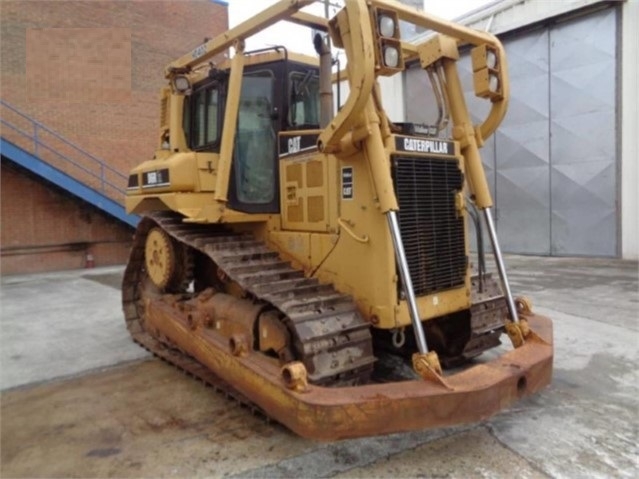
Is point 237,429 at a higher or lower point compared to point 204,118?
lower

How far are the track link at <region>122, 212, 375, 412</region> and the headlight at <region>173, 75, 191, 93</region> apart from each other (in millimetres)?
1282

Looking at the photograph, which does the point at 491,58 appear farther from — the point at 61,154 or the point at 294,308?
the point at 61,154

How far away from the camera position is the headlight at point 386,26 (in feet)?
10.0

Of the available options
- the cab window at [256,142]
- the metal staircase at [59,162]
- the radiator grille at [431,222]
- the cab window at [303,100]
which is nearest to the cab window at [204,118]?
the cab window at [256,142]

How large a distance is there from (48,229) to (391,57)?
12.1 m

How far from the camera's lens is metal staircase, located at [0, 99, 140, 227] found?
38.4ft

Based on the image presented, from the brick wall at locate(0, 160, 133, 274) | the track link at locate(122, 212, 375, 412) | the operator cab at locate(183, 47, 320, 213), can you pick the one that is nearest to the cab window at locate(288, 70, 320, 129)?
the operator cab at locate(183, 47, 320, 213)

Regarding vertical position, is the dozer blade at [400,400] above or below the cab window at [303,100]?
below

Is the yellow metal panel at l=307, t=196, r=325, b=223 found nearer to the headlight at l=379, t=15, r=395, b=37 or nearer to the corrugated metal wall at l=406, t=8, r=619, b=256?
the headlight at l=379, t=15, r=395, b=37

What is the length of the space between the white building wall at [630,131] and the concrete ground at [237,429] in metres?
6.20

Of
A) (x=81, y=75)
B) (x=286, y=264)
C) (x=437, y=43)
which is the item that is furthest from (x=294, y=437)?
(x=81, y=75)

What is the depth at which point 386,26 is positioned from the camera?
3.08 metres

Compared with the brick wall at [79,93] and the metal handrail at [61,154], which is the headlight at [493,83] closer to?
the metal handrail at [61,154]

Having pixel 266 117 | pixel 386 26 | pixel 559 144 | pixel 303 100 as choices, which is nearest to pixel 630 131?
pixel 559 144
